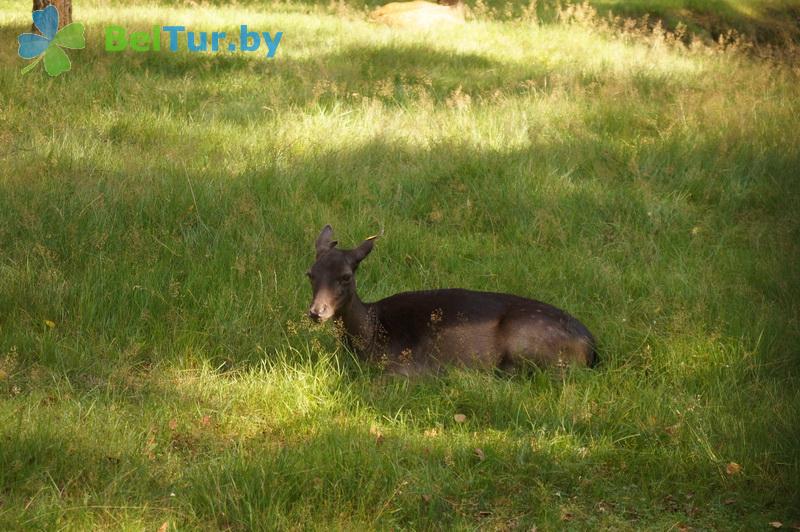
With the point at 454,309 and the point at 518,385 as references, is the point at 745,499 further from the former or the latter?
the point at 454,309

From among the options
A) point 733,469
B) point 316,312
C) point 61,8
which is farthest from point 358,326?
point 61,8

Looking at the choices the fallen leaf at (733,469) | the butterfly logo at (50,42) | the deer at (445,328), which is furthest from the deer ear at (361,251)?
the butterfly logo at (50,42)

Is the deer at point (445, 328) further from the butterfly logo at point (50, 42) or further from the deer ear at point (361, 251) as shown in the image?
the butterfly logo at point (50, 42)

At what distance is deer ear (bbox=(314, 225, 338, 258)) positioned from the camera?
6316mm

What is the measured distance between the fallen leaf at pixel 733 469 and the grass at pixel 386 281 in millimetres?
42

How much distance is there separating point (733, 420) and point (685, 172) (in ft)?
13.6

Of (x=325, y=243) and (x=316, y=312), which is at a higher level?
(x=325, y=243)

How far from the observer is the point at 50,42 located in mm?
12055

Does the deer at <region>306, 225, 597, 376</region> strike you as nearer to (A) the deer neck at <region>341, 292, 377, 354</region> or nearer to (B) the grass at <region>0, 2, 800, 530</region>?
(A) the deer neck at <region>341, 292, 377, 354</region>

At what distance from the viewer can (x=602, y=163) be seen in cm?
927

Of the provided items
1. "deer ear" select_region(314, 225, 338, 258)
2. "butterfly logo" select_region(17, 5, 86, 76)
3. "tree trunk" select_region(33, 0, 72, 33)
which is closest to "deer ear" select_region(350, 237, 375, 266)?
"deer ear" select_region(314, 225, 338, 258)

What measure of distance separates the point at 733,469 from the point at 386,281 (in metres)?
3.13

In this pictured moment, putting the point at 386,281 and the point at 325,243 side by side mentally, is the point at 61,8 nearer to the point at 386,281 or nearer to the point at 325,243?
the point at 386,281

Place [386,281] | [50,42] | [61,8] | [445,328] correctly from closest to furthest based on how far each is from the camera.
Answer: [445,328]
[386,281]
[50,42]
[61,8]
